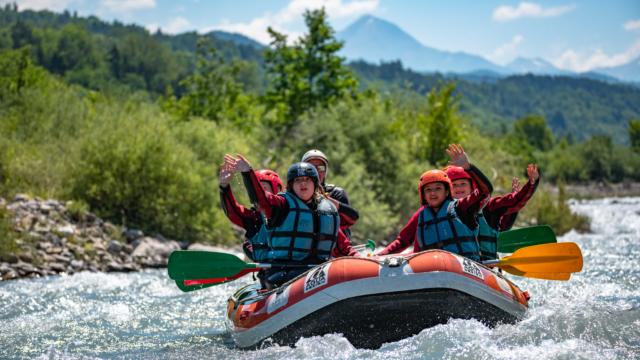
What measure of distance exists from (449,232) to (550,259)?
1321 mm

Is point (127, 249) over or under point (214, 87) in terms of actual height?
under

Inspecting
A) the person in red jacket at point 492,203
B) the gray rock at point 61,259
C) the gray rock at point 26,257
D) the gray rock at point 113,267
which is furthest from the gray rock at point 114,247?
the person in red jacket at point 492,203

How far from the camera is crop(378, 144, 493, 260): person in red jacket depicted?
6.47 meters

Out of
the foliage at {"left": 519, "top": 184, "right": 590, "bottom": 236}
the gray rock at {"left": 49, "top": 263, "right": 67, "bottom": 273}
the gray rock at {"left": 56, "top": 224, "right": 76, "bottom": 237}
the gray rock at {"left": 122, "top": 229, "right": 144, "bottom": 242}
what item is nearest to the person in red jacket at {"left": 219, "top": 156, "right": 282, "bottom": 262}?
the gray rock at {"left": 49, "top": 263, "right": 67, "bottom": 273}

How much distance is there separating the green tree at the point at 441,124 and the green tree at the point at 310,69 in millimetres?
3450

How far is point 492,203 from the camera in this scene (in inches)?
279

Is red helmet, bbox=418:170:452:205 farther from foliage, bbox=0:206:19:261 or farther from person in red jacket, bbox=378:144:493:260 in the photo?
foliage, bbox=0:206:19:261

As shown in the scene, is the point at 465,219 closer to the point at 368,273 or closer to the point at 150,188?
the point at 368,273

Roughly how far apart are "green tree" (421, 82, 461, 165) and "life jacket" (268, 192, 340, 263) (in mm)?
20759

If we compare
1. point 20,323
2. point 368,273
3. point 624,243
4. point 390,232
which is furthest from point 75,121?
point 368,273

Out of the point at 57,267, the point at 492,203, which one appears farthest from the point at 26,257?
the point at 492,203

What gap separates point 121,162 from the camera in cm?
1584

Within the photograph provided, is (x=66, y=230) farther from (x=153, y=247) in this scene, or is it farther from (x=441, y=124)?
(x=441, y=124)

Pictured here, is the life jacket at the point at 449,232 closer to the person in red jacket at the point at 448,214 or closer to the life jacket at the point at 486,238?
the person in red jacket at the point at 448,214
